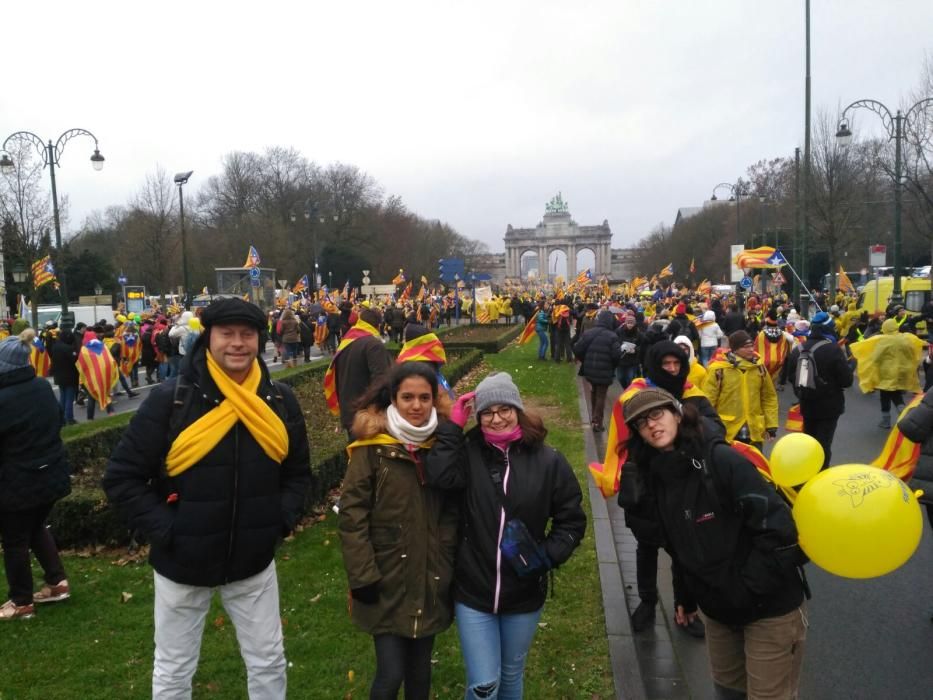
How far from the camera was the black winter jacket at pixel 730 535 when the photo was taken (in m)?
2.79

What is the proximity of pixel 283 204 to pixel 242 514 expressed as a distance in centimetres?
6876

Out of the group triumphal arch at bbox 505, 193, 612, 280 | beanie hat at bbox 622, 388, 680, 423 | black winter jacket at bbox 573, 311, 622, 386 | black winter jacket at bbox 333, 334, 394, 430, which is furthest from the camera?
triumphal arch at bbox 505, 193, 612, 280

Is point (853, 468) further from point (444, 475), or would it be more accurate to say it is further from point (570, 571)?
point (570, 571)

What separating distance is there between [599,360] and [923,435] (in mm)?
6682

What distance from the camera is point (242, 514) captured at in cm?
309

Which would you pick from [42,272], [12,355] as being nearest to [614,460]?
[12,355]

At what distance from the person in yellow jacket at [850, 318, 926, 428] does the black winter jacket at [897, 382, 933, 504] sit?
681 cm

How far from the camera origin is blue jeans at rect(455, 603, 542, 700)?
308 centimetres

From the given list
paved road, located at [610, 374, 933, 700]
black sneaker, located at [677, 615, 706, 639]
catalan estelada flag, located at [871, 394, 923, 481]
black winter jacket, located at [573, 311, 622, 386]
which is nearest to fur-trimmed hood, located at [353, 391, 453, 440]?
paved road, located at [610, 374, 933, 700]

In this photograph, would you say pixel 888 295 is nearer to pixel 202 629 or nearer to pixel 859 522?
pixel 859 522

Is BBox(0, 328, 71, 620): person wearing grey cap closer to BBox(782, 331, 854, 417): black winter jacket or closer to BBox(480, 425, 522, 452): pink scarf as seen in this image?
BBox(480, 425, 522, 452): pink scarf

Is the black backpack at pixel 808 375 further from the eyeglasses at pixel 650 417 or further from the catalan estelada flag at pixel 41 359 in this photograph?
the catalan estelada flag at pixel 41 359

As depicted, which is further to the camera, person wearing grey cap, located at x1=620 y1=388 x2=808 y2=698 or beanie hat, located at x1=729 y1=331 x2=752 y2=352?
beanie hat, located at x1=729 y1=331 x2=752 y2=352


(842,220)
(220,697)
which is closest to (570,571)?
(220,697)
